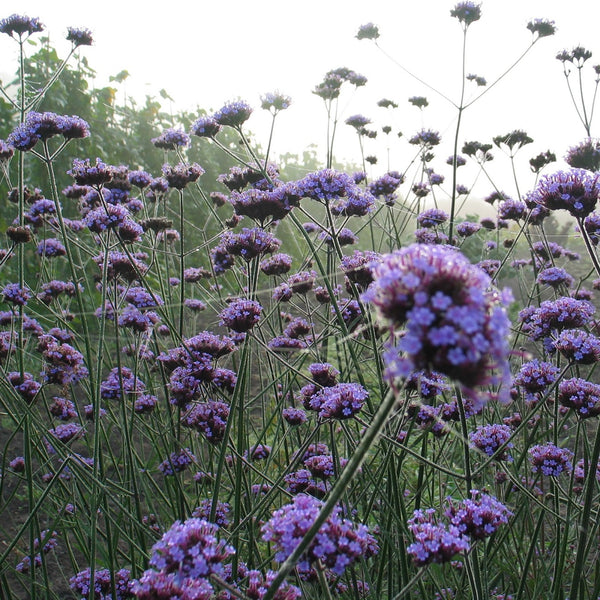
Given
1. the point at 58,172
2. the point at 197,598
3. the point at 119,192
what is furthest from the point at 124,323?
the point at 58,172

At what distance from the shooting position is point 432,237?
11.8 feet

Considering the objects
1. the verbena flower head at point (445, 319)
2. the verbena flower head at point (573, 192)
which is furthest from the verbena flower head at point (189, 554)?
the verbena flower head at point (573, 192)

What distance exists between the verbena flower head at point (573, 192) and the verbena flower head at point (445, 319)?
1273 millimetres

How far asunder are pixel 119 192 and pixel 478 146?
110 inches

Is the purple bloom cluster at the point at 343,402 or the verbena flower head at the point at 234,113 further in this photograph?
the verbena flower head at the point at 234,113

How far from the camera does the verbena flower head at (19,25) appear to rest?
3.15 metres

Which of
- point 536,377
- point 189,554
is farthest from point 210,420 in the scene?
point 536,377

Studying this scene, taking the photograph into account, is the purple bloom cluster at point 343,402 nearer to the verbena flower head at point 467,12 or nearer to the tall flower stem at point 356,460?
the tall flower stem at point 356,460

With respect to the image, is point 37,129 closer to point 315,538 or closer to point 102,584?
point 102,584

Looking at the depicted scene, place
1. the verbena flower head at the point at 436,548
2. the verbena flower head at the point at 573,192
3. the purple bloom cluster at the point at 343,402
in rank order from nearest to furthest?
the verbena flower head at the point at 436,548 → the purple bloom cluster at the point at 343,402 → the verbena flower head at the point at 573,192

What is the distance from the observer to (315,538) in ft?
3.52

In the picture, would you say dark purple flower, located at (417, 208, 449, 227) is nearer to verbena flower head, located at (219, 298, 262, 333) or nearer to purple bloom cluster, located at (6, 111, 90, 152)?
verbena flower head, located at (219, 298, 262, 333)

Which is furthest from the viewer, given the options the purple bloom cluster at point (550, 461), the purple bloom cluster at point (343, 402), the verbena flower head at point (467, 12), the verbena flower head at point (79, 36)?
the verbena flower head at point (467, 12)

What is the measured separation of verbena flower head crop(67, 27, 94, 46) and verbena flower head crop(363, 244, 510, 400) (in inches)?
127
